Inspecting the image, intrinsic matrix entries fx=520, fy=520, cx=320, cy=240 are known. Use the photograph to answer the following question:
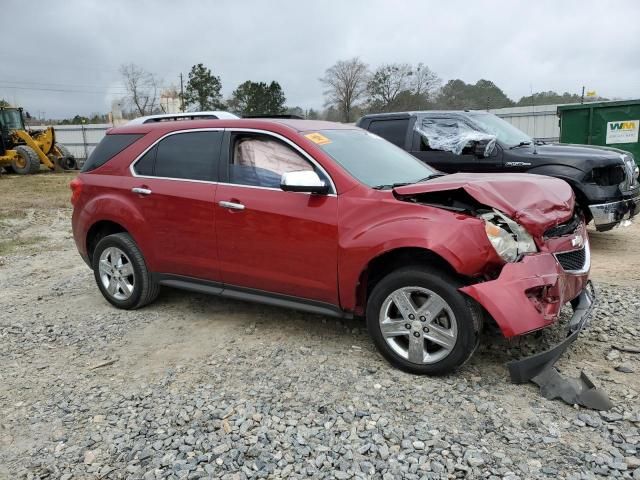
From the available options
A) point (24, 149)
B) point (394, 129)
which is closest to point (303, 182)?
point (394, 129)

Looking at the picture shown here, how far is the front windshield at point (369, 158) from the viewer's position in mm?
3992

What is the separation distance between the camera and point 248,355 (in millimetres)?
4008

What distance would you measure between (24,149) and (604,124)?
21103 mm

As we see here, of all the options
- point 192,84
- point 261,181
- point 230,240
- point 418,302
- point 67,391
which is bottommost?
point 67,391

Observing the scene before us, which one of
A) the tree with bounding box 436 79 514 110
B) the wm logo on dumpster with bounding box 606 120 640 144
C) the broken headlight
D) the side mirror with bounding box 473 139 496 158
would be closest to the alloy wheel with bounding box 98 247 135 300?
the broken headlight

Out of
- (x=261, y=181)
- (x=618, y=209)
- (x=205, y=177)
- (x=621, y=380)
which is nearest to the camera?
(x=621, y=380)

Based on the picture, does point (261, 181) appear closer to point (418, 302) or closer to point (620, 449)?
point (418, 302)

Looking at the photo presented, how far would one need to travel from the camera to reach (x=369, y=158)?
4.27m

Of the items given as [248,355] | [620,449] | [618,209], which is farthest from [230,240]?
[618,209]

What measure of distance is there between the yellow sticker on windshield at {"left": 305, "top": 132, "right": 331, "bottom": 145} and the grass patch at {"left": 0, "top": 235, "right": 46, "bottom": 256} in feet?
20.7

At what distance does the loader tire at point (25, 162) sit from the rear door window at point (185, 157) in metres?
19.7

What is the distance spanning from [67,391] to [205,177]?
196 cm

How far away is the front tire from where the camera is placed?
4.93 meters

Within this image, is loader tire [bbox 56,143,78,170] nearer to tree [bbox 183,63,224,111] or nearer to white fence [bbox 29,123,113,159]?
white fence [bbox 29,123,113,159]
